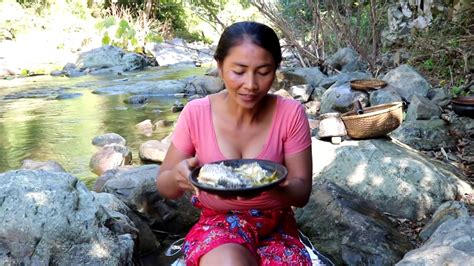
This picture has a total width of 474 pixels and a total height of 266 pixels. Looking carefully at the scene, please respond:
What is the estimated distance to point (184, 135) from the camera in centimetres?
193

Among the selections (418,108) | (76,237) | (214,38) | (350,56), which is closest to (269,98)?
(76,237)

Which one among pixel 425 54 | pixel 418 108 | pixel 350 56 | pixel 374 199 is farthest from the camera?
pixel 350 56

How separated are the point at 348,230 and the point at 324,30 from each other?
7274 millimetres

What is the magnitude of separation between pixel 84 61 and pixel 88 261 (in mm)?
13086

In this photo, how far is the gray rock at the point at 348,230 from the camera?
2801 millimetres

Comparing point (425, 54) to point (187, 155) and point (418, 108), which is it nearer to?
point (418, 108)

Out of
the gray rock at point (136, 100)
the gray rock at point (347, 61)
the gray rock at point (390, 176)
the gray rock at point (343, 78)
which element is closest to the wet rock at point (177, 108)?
the gray rock at point (136, 100)

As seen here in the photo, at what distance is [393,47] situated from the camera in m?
9.02

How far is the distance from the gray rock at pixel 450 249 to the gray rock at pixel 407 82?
4.36m

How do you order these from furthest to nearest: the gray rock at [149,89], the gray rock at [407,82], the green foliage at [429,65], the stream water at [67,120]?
the gray rock at [149,89] < the green foliage at [429,65] < the gray rock at [407,82] < the stream water at [67,120]

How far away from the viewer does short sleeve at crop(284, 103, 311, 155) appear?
190 cm

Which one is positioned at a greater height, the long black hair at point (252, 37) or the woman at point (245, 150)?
the long black hair at point (252, 37)

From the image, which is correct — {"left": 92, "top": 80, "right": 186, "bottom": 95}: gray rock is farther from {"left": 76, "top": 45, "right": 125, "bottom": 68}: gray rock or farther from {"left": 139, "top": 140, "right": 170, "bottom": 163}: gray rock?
{"left": 139, "top": 140, "right": 170, "bottom": 163}: gray rock

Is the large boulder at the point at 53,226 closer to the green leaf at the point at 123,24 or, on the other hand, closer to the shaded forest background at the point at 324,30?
the shaded forest background at the point at 324,30
